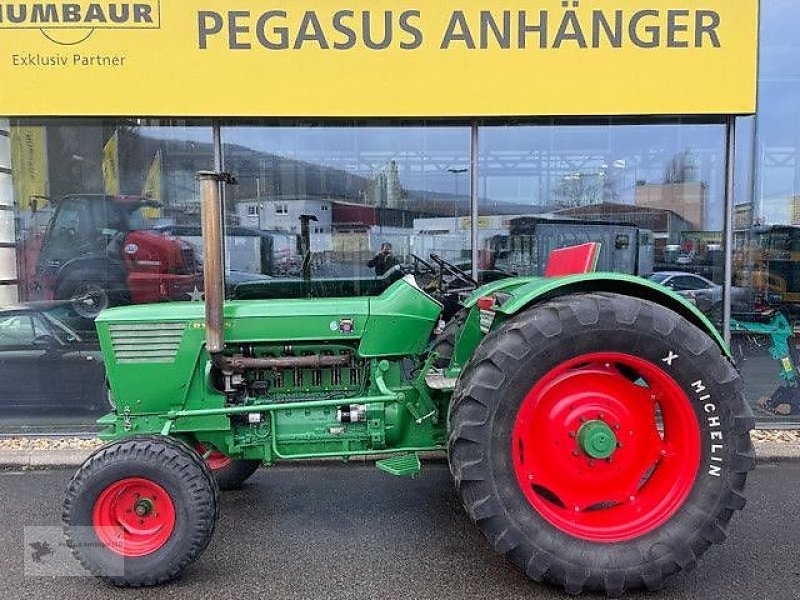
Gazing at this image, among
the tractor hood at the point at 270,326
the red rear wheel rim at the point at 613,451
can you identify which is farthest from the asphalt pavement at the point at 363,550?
the tractor hood at the point at 270,326

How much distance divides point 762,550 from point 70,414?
5284mm

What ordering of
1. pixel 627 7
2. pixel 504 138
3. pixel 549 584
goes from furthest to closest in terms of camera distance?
pixel 504 138, pixel 627 7, pixel 549 584

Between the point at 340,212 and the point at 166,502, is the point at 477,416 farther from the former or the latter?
the point at 340,212

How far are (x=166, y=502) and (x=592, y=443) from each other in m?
1.93

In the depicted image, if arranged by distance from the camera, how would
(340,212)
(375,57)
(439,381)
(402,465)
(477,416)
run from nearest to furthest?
(477,416) → (402,465) → (439,381) → (375,57) → (340,212)

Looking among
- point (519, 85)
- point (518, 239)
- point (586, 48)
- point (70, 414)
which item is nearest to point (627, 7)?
point (586, 48)

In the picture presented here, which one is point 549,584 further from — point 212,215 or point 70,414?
point 70,414

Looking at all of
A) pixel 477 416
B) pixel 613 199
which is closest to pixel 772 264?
pixel 613 199

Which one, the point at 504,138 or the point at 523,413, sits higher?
the point at 504,138

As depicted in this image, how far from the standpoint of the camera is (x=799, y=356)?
5496 mm

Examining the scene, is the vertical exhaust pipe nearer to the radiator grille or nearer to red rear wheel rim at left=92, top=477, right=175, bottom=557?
the radiator grille

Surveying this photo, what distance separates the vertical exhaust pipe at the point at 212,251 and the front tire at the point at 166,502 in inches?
23.2

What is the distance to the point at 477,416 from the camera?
8.61 ft

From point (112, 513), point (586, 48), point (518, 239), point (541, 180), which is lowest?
point (112, 513)
